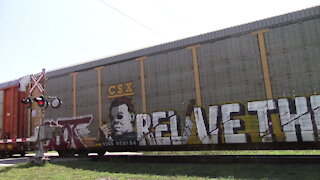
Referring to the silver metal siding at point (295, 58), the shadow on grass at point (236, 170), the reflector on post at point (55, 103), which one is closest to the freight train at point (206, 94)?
the silver metal siding at point (295, 58)

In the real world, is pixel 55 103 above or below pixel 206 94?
above

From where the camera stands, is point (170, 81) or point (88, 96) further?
point (88, 96)

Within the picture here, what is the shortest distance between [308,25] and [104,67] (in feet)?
27.1

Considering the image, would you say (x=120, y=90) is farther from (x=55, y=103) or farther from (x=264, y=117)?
(x=264, y=117)

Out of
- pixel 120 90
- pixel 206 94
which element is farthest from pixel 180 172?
pixel 120 90

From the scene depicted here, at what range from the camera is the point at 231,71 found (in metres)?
9.24

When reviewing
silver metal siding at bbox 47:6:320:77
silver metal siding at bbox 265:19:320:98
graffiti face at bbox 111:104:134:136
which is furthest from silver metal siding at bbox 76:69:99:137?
silver metal siding at bbox 265:19:320:98

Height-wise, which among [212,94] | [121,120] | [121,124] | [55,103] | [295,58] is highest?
[295,58]

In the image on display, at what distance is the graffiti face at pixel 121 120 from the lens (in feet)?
36.1

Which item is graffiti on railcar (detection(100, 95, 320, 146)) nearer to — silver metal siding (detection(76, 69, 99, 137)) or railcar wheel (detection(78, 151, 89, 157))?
silver metal siding (detection(76, 69, 99, 137))

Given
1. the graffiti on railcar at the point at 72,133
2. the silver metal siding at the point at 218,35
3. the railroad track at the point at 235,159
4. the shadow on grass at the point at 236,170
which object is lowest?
the shadow on grass at the point at 236,170

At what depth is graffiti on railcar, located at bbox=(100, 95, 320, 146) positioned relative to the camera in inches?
314

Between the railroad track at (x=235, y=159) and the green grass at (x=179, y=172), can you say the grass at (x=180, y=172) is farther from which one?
the railroad track at (x=235, y=159)

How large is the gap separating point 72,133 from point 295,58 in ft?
32.1
